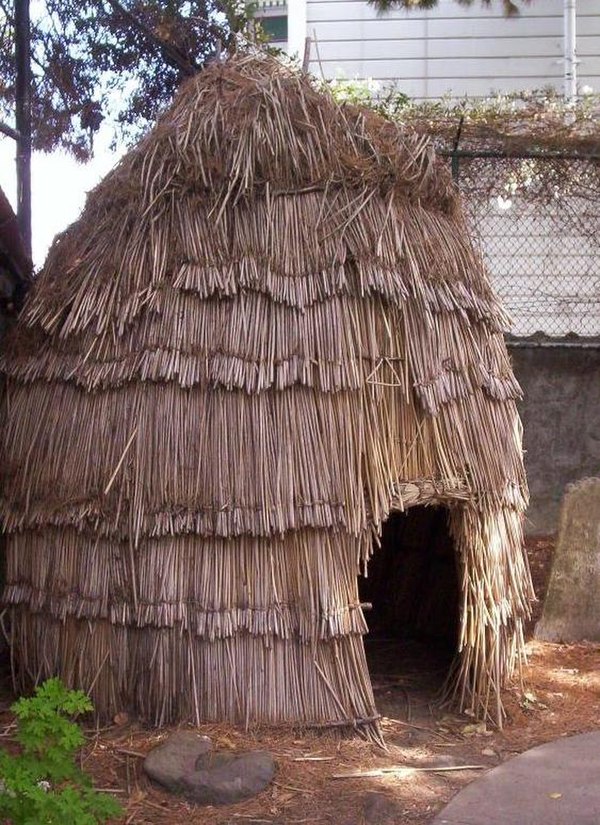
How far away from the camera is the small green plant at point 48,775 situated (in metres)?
3.29

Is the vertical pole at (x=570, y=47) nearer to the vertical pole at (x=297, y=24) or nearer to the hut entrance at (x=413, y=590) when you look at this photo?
the vertical pole at (x=297, y=24)

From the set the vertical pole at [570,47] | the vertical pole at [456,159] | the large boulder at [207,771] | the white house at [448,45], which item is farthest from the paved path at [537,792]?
the white house at [448,45]

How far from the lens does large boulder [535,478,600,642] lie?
6.55 meters

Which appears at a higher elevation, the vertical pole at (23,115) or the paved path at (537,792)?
the vertical pole at (23,115)

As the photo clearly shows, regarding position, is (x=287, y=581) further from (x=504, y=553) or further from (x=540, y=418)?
(x=540, y=418)

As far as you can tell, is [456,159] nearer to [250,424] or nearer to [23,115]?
[23,115]

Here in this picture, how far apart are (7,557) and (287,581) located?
1585 mm

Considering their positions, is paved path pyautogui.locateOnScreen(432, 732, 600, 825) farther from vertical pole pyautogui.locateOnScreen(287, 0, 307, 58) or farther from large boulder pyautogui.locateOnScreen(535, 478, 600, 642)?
vertical pole pyautogui.locateOnScreen(287, 0, 307, 58)

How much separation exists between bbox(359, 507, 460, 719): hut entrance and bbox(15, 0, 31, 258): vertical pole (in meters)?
3.22

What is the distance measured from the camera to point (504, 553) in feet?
17.2

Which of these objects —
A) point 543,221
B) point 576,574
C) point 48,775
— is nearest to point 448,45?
point 543,221

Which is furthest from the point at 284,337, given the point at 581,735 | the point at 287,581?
the point at 581,735

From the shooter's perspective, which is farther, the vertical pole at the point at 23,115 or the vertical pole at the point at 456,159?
the vertical pole at the point at 456,159

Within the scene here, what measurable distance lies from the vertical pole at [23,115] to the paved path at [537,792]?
4316mm
